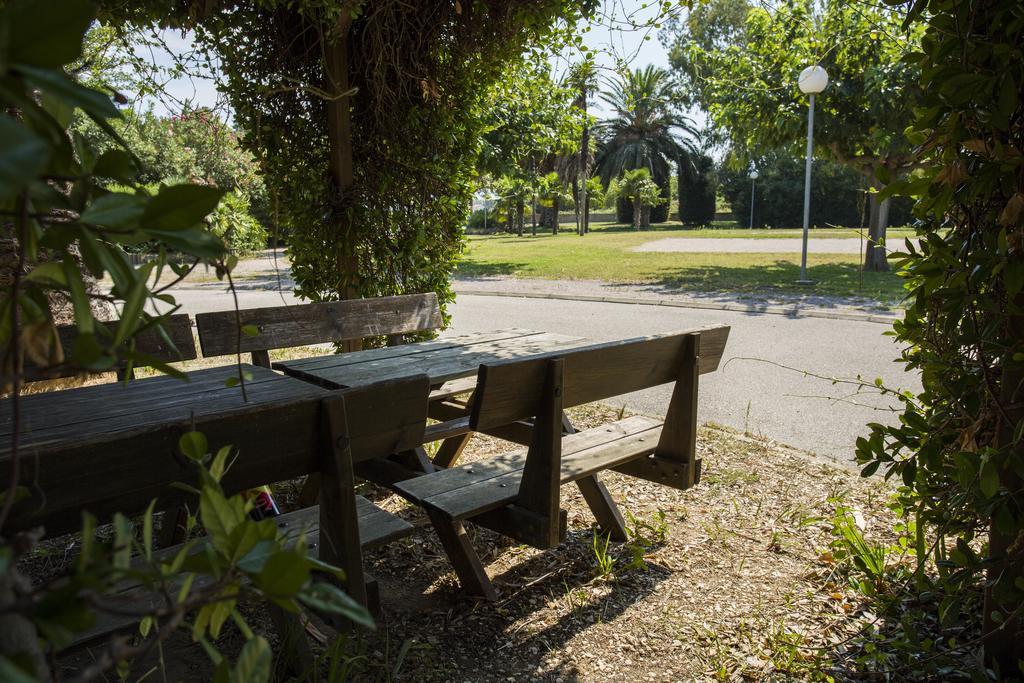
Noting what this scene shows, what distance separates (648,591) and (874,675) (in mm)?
985

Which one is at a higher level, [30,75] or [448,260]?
[30,75]

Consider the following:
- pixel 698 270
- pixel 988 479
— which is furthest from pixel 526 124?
pixel 988 479

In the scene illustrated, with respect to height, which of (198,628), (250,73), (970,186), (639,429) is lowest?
(639,429)

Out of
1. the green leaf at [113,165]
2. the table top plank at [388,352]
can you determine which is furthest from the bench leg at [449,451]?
the green leaf at [113,165]

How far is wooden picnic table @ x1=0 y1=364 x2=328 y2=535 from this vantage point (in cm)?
181

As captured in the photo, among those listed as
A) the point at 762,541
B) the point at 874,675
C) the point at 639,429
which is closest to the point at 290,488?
the point at 639,429

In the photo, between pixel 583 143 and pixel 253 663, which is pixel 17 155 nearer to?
pixel 253 663

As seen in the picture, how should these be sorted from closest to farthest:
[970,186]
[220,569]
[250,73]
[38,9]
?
[38,9] → [220,569] → [970,186] → [250,73]

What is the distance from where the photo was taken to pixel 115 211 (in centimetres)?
69

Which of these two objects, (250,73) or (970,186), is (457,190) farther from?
(970,186)

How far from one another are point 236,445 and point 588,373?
1521mm

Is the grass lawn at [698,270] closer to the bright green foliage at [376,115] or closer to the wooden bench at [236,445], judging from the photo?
the bright green foliage at [376,115]

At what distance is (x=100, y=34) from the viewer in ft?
21.0

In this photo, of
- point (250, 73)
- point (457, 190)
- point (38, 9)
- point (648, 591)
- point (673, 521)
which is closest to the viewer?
point (38, 9)
